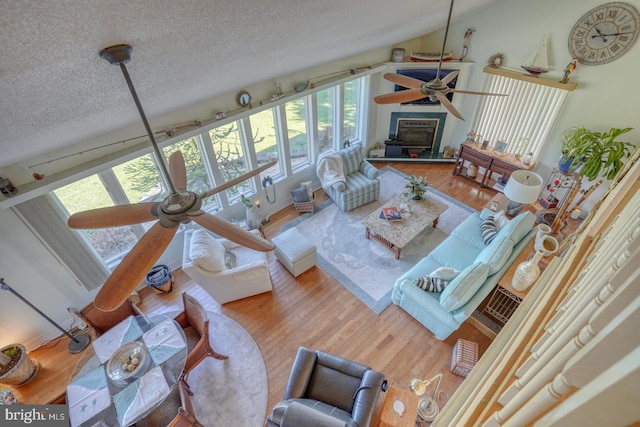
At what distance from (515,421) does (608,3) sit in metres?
5.62

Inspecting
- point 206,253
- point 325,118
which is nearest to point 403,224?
point 325,118

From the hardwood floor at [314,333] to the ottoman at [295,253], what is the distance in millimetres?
151

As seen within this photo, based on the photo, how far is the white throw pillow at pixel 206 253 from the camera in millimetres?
3625

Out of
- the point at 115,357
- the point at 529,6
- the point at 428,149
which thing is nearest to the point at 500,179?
the point at 428,149

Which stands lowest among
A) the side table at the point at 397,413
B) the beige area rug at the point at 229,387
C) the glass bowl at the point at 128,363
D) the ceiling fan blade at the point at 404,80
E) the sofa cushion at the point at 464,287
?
the beige area rug at the point at 229,387

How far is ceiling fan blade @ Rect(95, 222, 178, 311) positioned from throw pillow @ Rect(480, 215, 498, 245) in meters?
3.98

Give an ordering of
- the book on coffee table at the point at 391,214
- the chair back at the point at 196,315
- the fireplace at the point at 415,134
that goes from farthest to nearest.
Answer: the fireplace at the point at 415,134, the book on coffee table at the point at 391,214, the chair back at the point at 196,315

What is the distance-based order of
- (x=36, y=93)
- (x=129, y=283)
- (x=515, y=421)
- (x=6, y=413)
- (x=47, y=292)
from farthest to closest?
(x=47, y=292)
(x=6, y=413)
(x=36, y=93)
(x=129, y=283)
(x=515, y=421)

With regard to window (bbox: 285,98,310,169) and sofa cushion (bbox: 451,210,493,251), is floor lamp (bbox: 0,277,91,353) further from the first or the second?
sofa cushion (bbox: 451,210,493,251)

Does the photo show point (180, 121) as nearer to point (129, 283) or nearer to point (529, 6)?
point (129, 283)

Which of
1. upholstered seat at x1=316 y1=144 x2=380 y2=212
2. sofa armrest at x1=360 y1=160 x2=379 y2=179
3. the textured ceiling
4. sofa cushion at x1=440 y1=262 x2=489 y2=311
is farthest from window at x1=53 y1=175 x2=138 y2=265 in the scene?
sofa cushion at x1=440 y1=262 x2=489 y2=311

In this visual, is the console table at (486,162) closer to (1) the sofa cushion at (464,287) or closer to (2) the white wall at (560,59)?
(2) the white wall at (560,59)

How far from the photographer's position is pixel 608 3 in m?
3.96

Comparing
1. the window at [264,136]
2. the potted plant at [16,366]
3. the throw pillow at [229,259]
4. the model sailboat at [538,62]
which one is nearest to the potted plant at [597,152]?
the model sailboat at [538,62]
